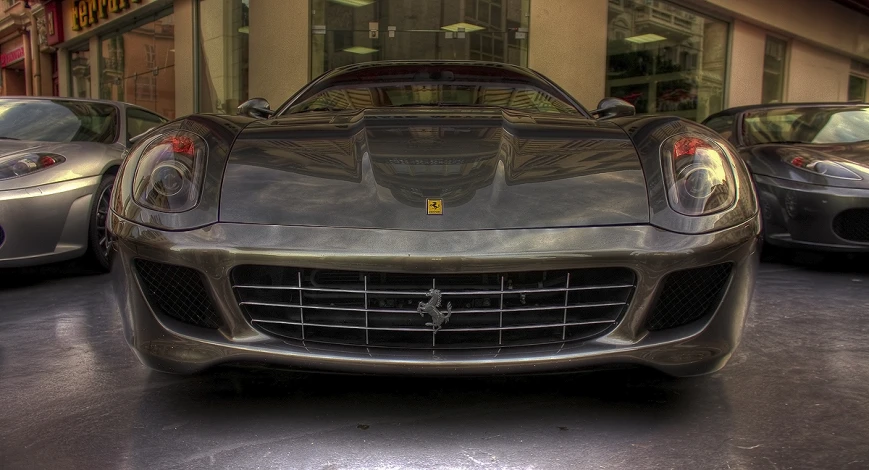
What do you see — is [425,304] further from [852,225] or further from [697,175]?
[852,225]

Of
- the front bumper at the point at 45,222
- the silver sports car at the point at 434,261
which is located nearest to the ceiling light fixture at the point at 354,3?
the front bumper at the point at 45,222

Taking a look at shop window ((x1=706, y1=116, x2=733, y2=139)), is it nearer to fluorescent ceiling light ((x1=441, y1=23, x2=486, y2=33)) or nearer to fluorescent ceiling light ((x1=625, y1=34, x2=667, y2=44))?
fluorescent ceiling light ((x1=441, y1=23, x2=486, y2=33))

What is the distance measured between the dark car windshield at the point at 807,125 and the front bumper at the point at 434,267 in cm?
356

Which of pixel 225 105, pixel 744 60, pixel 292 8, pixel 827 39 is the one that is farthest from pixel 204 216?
pixel 827 39

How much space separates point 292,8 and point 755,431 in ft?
29.9

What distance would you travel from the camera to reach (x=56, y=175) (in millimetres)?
3830

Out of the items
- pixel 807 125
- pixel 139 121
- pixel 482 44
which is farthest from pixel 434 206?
pixel 482 44

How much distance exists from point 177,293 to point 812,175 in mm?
3708

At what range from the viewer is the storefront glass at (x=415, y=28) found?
9.98m

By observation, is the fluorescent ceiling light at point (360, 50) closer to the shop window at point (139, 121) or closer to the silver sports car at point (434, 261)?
the shop window at point (139, 121)

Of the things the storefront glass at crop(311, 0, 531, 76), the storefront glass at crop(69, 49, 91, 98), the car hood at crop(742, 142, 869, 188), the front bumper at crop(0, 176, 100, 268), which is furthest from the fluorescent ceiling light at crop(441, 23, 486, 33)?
the storefront glass at crop(69, 49, 91, 98)

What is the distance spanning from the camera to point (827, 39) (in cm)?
1546

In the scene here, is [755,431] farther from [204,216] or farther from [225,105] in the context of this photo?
[225,105]

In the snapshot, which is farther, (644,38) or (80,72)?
(80,72)
